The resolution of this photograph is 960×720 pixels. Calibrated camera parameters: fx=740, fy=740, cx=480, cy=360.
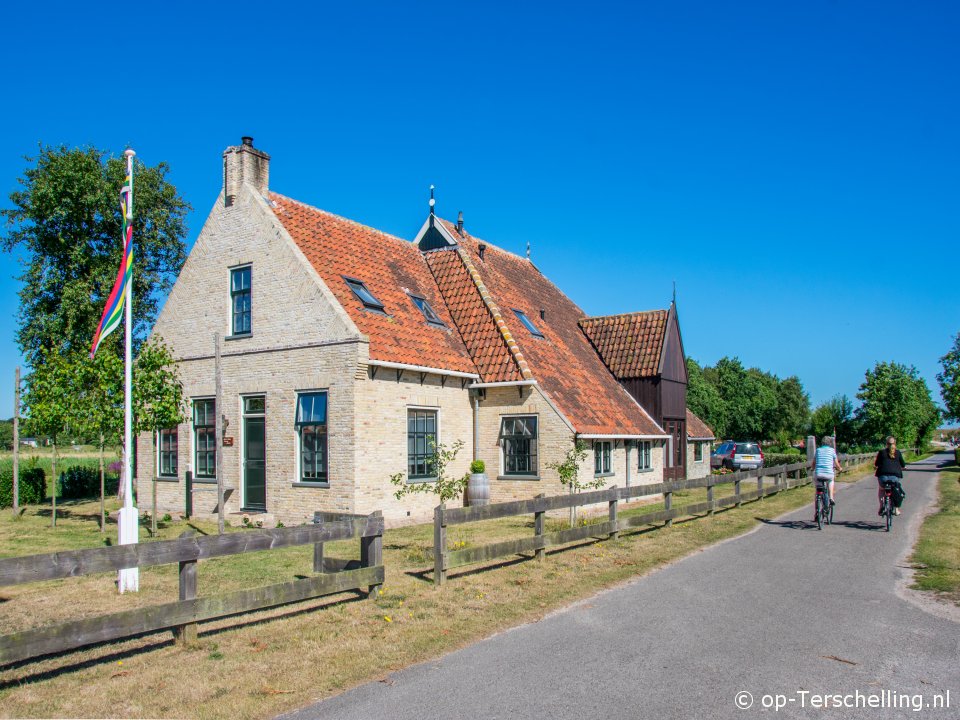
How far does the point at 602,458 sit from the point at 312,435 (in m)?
8.32

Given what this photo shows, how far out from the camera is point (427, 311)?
20938 mm

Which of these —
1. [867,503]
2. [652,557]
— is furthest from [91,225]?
[867,503]

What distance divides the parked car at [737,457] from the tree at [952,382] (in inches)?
689

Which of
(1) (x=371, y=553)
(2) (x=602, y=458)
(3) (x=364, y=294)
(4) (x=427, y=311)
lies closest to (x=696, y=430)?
(2) (x=602, y=458)

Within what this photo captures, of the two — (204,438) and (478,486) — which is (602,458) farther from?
(204,438)

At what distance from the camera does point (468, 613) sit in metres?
8.42

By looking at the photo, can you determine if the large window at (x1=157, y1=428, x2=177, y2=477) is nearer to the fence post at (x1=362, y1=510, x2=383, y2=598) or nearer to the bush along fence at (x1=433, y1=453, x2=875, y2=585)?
the bush along fence at (x1=433, y1=453, x2=875, y2=585)

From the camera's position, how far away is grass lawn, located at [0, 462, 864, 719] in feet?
19.1

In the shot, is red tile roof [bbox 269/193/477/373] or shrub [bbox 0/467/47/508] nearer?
red tile roof [bbox 269/193/477/373]

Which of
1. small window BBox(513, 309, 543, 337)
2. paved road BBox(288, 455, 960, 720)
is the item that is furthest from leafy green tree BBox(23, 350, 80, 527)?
paved road BBox(288, 455, 960, 720)

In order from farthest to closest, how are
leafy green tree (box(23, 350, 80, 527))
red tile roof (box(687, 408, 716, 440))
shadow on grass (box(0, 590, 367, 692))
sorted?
1. red tile roof (box(687, 408, 716, 440))
2. leafy green tree (box(23, 350, 80, 527))
3. shadow on grass (box(0, 590, 367, 692))

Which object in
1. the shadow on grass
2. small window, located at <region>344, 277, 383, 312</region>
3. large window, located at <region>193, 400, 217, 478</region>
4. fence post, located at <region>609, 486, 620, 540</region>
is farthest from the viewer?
large window, located at <region>193, 400, 217, 478</region>

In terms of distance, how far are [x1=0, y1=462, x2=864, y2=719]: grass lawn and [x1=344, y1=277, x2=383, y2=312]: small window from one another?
6.03m

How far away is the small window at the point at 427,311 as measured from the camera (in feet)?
67.8
